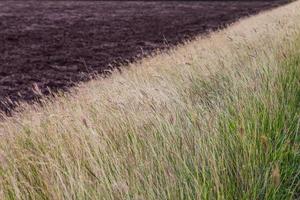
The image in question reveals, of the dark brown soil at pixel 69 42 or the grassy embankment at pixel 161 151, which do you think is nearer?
the grassy embankment at pixel 161 151

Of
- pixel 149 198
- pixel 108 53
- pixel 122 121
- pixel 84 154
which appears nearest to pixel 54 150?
pixel 84 154

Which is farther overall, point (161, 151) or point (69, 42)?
point (69, 42)

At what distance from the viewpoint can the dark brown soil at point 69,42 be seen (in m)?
9.02

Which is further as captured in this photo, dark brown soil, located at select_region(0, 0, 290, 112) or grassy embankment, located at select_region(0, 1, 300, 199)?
dark brown soil, located at select_region(0, 0, 290, 112)

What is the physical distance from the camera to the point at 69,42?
1430cm

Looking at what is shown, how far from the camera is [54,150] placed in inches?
122

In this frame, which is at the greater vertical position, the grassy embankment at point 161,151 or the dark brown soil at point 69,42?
the grassy embankment at point 161,151

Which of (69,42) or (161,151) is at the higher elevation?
(161,151)

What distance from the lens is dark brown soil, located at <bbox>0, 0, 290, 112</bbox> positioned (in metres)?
9.02

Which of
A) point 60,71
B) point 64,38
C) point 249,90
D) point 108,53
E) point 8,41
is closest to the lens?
point 249,90

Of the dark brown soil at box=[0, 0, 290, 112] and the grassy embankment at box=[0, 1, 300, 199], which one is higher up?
the grassy embankment at box=[0, 1, 300, 199]

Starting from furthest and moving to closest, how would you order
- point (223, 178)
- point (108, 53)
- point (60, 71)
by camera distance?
point (108, 53)
point (60, 71)
point (223, 178)

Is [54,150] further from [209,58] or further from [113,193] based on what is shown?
[209,58]

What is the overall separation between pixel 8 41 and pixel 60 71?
491 cm
